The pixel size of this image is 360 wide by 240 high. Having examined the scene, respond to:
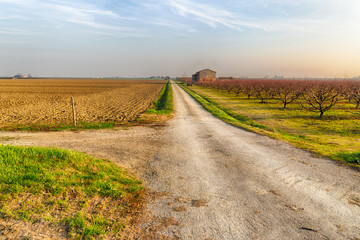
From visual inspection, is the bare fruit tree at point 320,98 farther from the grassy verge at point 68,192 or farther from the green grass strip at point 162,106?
the grassy verge at point 68,192

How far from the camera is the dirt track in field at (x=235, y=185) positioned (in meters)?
4.40

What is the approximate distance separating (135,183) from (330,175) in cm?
687

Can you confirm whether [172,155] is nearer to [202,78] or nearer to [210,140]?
[210,140]

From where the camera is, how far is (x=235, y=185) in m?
6.30

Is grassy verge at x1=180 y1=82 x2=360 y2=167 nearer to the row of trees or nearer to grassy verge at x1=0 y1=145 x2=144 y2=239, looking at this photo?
the row of trees

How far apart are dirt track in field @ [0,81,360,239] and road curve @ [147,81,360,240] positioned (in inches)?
0.8

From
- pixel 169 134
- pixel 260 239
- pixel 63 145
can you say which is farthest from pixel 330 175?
pixel 63 145

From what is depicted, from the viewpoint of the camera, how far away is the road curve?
14.3 feet

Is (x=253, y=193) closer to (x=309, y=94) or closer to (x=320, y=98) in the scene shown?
(x=320, y=98)

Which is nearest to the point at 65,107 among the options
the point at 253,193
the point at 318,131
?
the point at 253,193

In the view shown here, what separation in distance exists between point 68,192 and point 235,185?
4.81m

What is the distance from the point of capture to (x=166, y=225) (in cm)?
443

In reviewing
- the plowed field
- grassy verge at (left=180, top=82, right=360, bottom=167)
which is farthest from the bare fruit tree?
the plowed field

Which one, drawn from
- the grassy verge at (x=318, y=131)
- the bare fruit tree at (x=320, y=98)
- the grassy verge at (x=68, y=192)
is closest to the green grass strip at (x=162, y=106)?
the grassy verge at (x=318, y=131)
